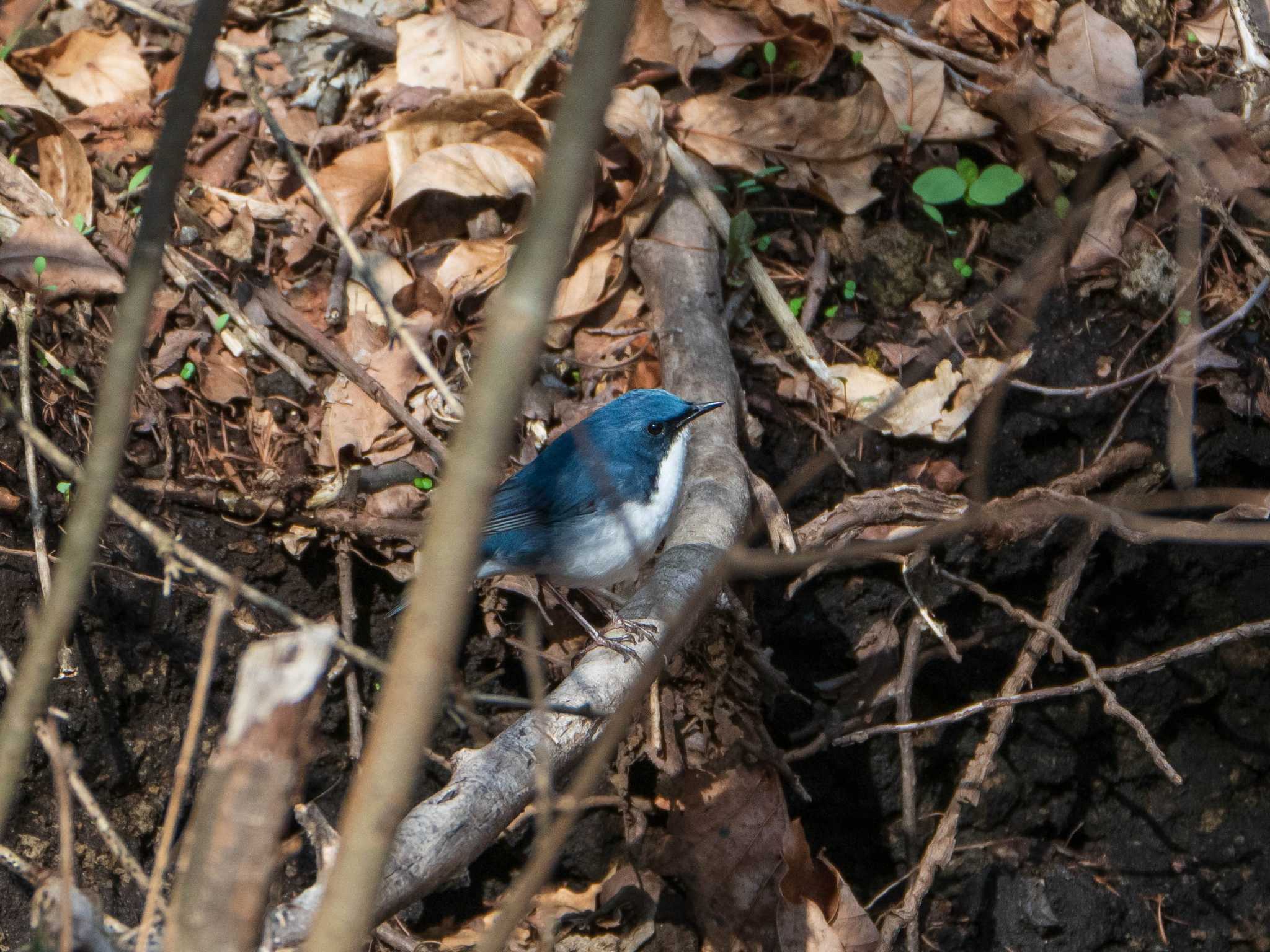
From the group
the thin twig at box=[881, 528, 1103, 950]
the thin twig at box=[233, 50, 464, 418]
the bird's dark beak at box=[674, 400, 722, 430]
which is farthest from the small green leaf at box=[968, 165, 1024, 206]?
the thin twig at box=[233, 50, 464, 418]

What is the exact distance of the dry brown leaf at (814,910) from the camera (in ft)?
12.4

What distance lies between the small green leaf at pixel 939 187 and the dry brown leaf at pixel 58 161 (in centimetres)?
363

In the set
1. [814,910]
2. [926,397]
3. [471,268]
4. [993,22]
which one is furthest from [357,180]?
[814,910]

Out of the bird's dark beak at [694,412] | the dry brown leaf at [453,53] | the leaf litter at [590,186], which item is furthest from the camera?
the dry brown leaf at [453,53]

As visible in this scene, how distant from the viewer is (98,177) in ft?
16.0

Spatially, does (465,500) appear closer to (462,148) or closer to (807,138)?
(462,148)

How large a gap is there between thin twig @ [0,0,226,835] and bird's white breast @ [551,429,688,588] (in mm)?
2353

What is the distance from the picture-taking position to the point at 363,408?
462 cm

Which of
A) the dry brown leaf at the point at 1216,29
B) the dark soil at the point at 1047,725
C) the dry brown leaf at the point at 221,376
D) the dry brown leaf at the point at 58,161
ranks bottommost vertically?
the dark soil at the point at 1047,725

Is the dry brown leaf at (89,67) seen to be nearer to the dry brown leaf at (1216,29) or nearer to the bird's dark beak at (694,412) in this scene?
the bird's dark beak at (694,412)

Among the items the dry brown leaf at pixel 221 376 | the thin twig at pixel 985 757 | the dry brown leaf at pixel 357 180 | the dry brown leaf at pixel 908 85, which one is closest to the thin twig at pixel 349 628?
the dry brown leaf at pixel 221 376

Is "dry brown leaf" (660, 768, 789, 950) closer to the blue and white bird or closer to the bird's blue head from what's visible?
the blue and white bird

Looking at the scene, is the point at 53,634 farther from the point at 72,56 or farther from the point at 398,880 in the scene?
the point at 72,56

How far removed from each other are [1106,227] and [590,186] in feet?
7.77
